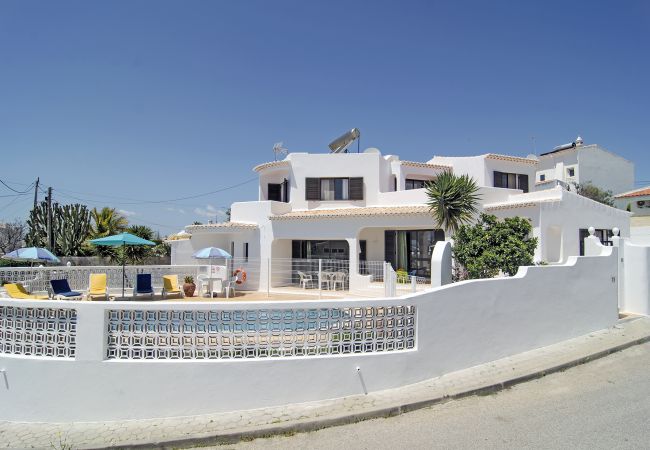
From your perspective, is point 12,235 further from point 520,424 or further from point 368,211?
point 520,424

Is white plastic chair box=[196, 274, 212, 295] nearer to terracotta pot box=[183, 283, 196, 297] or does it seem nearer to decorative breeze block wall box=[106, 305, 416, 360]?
terracotta pot box=[183, 283, 196, 297]

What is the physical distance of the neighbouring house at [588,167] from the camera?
3769cm

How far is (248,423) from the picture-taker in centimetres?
558

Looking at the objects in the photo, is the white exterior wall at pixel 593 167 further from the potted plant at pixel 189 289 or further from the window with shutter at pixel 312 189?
the potted plant at pixel 189 289

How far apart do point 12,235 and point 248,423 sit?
44.7m

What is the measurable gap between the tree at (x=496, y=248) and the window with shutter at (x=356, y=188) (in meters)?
9.92

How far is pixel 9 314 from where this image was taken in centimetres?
640

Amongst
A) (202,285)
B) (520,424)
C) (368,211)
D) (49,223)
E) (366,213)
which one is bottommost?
(520,424)

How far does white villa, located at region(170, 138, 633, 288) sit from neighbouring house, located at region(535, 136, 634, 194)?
1750 centimetres

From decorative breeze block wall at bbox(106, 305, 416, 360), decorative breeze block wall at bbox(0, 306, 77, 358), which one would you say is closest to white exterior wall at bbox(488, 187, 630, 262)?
decorative breeze block wall at bbox(106, 305, 416, 360)

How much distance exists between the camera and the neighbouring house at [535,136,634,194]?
3769 centimetres

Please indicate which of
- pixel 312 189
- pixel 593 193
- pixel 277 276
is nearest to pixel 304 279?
pixel 277 276

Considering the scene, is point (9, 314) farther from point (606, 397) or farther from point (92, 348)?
point (606, 397)

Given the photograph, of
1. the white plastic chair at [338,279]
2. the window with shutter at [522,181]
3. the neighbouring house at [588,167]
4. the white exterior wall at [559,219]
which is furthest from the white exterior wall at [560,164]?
the white plastic chair at [338,279]
